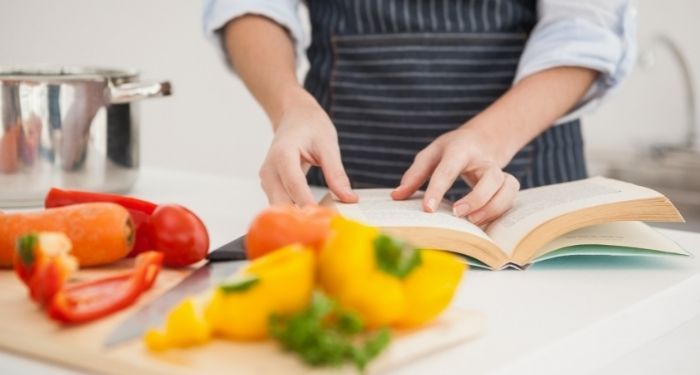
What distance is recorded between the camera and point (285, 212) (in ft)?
2.59

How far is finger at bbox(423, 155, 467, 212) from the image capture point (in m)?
1.09

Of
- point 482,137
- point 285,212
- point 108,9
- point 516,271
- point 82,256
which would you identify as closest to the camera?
point 285,212

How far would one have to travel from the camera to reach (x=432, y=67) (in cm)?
156

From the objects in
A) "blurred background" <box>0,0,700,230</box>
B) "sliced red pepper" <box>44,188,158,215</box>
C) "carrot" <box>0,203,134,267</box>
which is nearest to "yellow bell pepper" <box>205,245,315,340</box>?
"carrot" <box>0,203,134,267</box>

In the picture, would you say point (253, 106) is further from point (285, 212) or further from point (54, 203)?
point (285, 212)

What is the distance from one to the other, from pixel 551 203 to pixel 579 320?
28 centimetres

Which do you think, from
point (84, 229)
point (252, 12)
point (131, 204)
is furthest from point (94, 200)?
point (252, 12)

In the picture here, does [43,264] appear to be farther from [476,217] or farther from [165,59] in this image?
[165,59]

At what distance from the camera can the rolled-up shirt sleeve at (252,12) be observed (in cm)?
153

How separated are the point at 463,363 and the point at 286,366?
138 mm

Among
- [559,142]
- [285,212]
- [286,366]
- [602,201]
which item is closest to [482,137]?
[602,201]

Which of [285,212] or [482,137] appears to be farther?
[482,137]

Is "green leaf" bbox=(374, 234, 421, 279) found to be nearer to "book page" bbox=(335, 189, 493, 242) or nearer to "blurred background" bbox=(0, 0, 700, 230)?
"book page" bbox=(335, 189, 493, 242)

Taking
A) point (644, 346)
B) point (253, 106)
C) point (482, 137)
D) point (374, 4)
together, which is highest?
point (374, 4)
